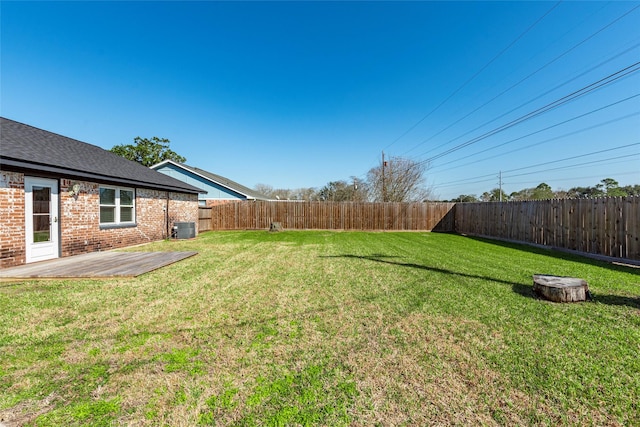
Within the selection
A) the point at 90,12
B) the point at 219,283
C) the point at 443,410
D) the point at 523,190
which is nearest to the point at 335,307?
the point at 443,410

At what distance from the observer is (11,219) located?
573 cm

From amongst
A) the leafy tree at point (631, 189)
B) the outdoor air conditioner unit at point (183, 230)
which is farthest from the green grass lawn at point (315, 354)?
the leafy tree at point (631, 189)

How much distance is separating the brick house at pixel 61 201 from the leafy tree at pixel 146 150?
21.2 m

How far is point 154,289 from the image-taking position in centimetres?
436

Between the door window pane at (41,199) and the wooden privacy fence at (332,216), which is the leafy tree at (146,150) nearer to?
the wooden privacy fence at (332,216)

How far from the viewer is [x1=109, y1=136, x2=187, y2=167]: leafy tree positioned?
28.4 m

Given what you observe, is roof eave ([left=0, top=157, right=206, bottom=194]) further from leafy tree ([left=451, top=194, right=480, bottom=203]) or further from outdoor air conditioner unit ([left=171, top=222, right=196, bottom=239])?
leafy tree ([left=451, top=194, right=480, bottom=203])

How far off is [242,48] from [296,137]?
9554 mm

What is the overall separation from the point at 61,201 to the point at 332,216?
12290 mm

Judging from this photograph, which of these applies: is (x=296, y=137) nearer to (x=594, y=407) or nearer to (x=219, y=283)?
(x=219, y=283)

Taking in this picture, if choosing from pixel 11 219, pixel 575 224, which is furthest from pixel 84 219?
pixel 575 224

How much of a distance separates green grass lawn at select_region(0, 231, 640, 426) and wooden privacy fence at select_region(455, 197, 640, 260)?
368 cm

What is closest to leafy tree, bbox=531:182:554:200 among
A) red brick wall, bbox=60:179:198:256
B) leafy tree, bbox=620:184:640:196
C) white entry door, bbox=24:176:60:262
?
leafy tree, bbox=620:184:640:196

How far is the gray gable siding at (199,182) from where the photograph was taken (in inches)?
762
